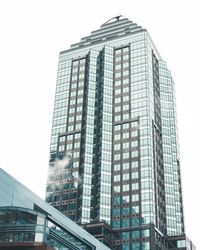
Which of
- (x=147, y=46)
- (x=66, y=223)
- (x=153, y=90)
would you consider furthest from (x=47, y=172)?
(x=66, y=223)

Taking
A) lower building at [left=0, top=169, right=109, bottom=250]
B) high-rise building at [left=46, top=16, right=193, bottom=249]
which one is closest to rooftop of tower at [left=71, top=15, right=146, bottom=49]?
high-rise building at [left=46, top=16, right=193, bottom=249]

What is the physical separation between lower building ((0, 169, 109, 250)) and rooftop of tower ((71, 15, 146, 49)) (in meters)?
115

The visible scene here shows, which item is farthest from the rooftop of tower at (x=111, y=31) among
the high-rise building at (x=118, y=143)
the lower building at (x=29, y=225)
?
the lower building at (x=29, y=225)

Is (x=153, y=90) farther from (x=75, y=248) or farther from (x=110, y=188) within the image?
(x=75, y=248)

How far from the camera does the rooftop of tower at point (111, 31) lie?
611 feet

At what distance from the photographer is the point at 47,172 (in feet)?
525

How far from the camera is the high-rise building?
142 m

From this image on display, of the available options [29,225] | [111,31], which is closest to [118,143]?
[111,31]

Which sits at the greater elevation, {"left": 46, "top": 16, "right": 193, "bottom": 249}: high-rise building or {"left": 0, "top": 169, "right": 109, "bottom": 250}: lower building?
{"left": 46, "top": 16, "right": 193, "bottom": 249}: high-rise building

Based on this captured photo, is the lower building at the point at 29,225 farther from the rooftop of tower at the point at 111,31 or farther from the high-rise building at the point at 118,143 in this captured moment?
the rooftop of tower at the point at 111,31

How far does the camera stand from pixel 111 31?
191500 millimetres

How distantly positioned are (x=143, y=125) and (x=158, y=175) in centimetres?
1731

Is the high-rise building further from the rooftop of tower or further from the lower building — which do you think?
the lower building

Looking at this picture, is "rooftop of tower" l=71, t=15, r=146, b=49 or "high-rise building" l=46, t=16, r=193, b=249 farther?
"rooftop of tower" l=71, t=15, r=146, b=49
